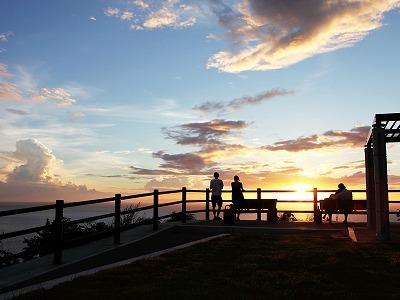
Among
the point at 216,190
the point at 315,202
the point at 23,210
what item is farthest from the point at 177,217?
the point at 23,210

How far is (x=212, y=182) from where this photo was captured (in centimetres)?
2039

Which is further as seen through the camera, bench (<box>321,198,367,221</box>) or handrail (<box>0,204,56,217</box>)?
bench (<box>321,198,367,221</box>)

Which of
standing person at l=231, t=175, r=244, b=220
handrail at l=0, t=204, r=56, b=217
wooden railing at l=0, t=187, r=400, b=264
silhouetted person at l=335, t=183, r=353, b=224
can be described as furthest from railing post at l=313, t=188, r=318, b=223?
handrail at l=0, t=204, r=56, b=217

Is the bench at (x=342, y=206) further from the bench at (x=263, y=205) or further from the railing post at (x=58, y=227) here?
the railing post at (x=58, y=227)

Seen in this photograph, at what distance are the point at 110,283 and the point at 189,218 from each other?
533 inches

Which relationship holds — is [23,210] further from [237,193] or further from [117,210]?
[237,193]

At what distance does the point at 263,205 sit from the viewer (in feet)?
68.5

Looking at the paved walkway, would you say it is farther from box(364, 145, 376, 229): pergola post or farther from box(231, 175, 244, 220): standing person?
box(231, 175, 244, 220): standing person

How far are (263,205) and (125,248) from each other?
31.6 feet

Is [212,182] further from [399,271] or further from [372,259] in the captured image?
[399,271]

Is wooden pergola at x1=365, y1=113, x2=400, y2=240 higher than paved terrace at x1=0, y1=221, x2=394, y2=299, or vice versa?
wooden pergola at x1=365, y1=113, x2=400, y2=240

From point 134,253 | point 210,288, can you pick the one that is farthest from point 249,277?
point 134,253

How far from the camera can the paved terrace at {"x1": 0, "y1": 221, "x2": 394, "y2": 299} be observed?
9211 millimetres

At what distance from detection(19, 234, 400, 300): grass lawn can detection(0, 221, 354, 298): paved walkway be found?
120cm
